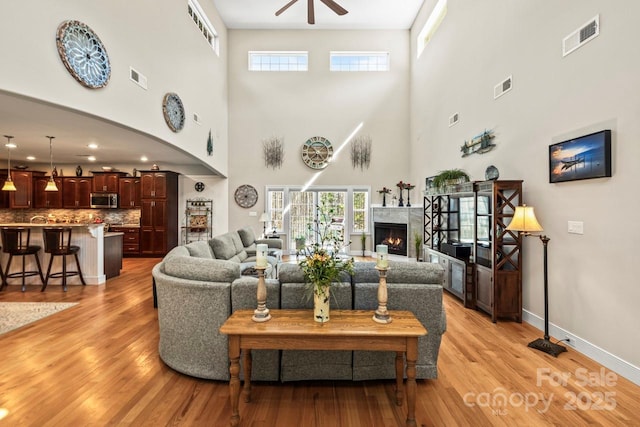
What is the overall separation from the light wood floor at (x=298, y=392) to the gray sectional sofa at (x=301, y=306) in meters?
0.14

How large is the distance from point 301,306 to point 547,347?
2.52 metres

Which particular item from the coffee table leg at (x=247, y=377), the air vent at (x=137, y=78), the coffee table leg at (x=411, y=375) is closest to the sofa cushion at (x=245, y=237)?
the air vent at (x=137, y=78)

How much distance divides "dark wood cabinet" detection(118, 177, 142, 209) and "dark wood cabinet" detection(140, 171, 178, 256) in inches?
8.6

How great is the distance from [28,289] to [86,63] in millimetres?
3941

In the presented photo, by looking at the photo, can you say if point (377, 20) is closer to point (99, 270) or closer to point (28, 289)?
point (99, 270)

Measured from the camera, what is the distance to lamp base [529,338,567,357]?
9.25 ft

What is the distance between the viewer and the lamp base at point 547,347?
2818mm

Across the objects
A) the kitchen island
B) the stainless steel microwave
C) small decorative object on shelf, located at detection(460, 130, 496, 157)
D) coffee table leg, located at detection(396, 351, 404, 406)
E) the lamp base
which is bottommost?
the lamp base

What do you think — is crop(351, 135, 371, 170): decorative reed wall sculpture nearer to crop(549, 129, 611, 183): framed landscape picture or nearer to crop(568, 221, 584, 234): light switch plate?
crop(549, 129, 611, 183): framed landscape picture

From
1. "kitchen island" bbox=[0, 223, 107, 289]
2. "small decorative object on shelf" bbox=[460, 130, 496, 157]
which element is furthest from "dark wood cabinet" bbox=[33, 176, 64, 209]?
"small decorative object on shelf" bbox=[460, 130, 496, 157]

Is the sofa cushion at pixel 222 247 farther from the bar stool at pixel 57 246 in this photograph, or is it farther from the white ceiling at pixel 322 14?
the white ceiling at pixel 322 14

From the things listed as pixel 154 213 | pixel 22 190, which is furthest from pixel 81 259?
pixel 22 190

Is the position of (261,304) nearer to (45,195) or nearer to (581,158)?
(581,158)

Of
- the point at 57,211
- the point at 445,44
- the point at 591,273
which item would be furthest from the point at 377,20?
the point at 57,211
